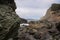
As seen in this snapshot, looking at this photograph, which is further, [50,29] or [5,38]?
[50,29]

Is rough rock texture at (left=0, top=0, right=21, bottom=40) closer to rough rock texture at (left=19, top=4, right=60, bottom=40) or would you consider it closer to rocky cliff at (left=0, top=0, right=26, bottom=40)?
rocky cliff at (left=0, top=0, right=26, bottom=40)

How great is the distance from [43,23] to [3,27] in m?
27.6

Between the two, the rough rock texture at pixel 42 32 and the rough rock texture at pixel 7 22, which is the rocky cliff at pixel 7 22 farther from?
the rough rock texture at pixel 42 32

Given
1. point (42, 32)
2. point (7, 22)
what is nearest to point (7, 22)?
point (7, 22)

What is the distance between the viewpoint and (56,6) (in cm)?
4309

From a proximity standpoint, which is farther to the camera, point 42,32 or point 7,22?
point 42,32

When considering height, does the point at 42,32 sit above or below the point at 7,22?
below

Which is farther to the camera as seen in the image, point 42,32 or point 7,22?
point 42,32

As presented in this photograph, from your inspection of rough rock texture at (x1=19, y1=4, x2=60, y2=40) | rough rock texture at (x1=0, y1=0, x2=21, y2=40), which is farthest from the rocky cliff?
rough rock texture at (x1=19, y1=4, x2=60, y2=40)

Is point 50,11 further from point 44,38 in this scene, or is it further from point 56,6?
point 44,38

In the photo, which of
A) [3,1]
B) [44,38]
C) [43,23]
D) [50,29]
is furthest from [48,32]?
[3,1]

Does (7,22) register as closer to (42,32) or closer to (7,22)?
(7,22)

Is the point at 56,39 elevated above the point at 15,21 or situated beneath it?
situated beneath

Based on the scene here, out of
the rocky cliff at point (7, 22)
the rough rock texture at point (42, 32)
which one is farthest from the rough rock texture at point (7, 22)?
the rough rock texture at point (42, 32)
